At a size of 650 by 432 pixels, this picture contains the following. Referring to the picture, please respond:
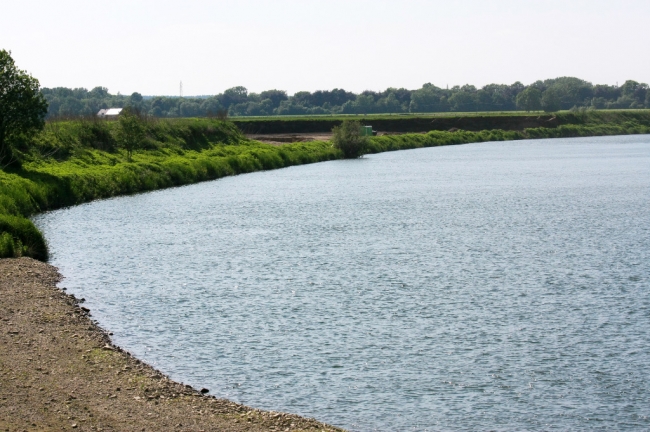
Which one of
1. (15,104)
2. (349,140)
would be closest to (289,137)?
(349,140)

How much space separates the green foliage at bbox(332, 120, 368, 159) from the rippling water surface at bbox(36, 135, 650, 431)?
163ft

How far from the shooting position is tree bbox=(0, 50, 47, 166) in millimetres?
57312

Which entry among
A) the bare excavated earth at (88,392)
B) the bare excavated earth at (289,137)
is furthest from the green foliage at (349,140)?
the bare excavated earth at (88,392)

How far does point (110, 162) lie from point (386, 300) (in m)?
48.5

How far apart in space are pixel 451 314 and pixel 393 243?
1542cm

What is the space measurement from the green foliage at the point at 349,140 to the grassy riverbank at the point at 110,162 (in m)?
1.64

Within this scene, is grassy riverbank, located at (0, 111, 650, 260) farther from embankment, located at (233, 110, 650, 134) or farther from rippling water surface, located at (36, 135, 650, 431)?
embankment, located at (233, 110, 650, 134)

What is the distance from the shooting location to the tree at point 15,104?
5731 cm

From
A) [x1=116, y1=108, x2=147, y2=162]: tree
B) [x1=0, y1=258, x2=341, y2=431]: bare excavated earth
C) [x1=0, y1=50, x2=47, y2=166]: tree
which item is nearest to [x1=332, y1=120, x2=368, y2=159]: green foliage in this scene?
[x1=116, y1=108, x2=147, y2=162]: tree

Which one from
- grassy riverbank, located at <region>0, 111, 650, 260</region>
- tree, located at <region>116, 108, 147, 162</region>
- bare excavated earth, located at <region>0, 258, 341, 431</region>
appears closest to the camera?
bare excavated earth, located at <region>0, 258, 341, 431</region>

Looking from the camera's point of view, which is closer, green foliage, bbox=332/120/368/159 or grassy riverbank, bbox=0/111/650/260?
grassy riverbank, bbox=0/111/650/260

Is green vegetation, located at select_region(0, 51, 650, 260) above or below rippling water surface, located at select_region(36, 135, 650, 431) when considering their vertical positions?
above

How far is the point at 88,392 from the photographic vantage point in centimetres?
1866

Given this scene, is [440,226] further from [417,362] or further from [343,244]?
[417,362]
